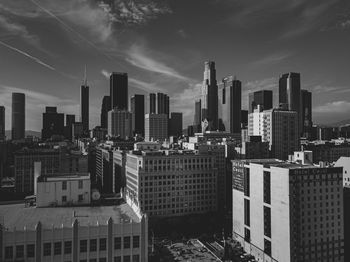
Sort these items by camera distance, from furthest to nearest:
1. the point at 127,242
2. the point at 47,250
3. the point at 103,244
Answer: the point at 127,242 → the point at 103,244 → the point at 47,250

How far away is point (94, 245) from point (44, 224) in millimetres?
8694

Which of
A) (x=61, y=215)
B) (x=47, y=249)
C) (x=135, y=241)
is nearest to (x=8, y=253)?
(x=47, y=249)

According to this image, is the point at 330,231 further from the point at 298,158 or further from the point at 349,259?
the point at 298,158

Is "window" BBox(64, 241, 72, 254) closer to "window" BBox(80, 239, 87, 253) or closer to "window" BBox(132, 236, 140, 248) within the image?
"window" BBox(80, 239, 87, 253)

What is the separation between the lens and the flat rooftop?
44.9 metres

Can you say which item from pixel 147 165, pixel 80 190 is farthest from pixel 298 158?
pixel 80 190

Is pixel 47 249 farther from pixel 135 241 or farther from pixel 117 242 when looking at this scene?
pixel 135 241

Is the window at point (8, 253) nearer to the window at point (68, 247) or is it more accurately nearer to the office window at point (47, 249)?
the office window at point (47, 249)

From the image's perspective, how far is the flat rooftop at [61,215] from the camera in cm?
4488

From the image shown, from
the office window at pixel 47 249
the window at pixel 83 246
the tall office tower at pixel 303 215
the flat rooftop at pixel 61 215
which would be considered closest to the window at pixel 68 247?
the window at pixel 83 246

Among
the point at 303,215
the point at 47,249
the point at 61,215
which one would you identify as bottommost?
the point at 303,215

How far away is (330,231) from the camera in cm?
10400

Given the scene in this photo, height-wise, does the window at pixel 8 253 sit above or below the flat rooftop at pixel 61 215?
below

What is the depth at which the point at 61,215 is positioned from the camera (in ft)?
163
